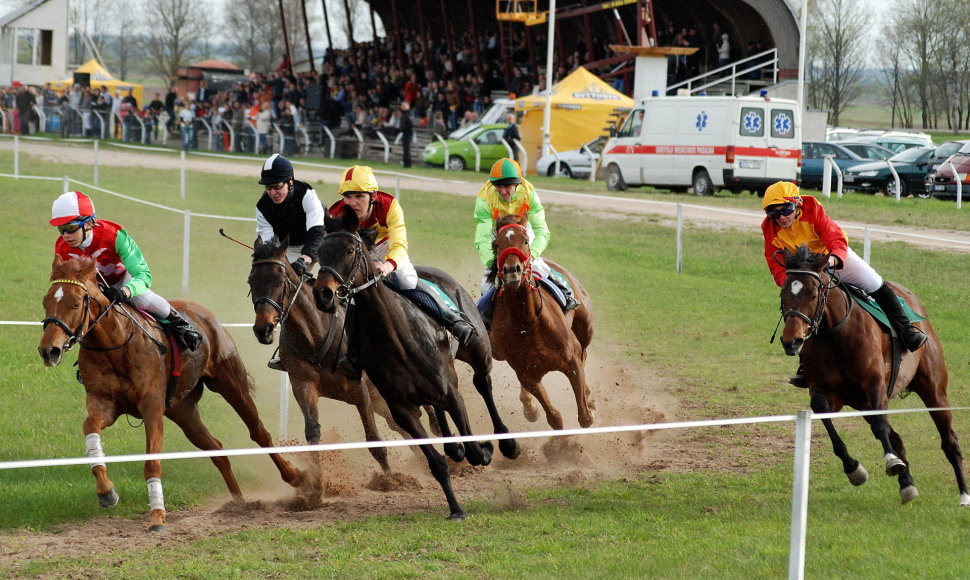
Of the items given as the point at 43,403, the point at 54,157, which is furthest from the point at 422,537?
→ the point at 54,157

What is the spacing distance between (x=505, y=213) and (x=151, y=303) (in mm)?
3665

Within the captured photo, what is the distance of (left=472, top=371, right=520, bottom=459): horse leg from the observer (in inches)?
370

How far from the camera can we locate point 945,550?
7.20 metres

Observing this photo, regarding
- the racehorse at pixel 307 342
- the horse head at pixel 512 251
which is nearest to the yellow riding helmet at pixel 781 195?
the horse head at pixel 512 251

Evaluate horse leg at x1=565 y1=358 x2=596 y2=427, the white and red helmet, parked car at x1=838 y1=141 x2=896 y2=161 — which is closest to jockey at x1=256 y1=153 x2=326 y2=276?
the white and red helmet

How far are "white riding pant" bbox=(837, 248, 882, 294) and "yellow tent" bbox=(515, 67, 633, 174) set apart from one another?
95.3 feet

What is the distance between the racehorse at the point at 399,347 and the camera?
7953 millimetres

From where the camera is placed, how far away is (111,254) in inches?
332

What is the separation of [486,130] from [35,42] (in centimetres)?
4496

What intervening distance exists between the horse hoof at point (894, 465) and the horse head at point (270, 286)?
14.2 ft

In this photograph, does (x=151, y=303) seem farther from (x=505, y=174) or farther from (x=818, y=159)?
(x=818, y=159)

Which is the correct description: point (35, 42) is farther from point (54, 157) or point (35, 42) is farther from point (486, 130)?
point (486, 130)

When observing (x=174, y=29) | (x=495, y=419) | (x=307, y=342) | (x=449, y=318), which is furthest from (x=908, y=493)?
(x=174, y=29)

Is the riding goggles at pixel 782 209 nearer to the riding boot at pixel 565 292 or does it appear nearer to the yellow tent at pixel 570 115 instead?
the riding boot at pixel 565 292
